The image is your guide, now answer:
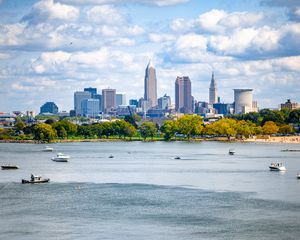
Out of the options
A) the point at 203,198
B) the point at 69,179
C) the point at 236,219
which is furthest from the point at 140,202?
the point at 69,179

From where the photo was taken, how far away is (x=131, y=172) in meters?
100

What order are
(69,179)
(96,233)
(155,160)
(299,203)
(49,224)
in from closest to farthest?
(96,233)
(49,224)
(299,203)
(69,179)
(155,160)

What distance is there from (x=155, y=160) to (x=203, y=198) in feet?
178

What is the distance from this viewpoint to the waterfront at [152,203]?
52.5 m

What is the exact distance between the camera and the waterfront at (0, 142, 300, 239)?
52469mm

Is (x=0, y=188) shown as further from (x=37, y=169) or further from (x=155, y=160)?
(x=155, y=160)

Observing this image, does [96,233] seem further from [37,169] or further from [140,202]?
[37,169]

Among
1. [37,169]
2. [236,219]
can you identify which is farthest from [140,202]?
[37,169]

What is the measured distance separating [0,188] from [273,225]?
33.8 m

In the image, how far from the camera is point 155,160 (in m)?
123

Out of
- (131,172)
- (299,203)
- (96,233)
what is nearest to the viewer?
(96,233)

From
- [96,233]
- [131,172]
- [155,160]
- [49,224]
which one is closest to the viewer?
[96,233]

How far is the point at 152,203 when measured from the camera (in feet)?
218

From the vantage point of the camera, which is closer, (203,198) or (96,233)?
(96,233)
